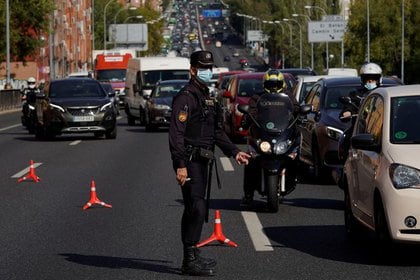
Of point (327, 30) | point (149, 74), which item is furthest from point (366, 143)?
point (327, 30)

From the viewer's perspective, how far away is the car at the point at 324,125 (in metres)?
19.1

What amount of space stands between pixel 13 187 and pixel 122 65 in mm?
49152

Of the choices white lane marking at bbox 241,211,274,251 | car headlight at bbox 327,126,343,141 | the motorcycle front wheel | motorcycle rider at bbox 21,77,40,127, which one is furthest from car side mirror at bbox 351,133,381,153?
motorcycle rider at bbox 21,77,40,127

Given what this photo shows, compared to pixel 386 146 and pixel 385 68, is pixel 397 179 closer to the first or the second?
pixel 386 146

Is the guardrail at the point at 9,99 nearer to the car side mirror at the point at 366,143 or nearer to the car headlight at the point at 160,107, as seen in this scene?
the car headlight at the point at 160,107

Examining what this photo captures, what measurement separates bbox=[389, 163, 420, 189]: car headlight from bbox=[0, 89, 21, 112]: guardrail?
183 ft

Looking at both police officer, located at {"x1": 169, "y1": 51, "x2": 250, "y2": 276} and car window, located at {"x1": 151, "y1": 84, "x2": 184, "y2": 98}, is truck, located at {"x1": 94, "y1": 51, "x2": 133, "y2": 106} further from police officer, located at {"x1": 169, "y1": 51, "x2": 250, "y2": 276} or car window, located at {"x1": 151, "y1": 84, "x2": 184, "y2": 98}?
police officer, located at {"x1": 169, "y1": 51, "x2": 250, "y2": 276}

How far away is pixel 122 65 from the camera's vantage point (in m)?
68.1

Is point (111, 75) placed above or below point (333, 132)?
below

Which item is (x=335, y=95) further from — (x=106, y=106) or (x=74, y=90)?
(x=74, y=90)

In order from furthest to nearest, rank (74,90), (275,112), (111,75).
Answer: (111,75) < (74,90) < (275,112)

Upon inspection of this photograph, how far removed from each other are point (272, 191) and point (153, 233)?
2193 millimetres

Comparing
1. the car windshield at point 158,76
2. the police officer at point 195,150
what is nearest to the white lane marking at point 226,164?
the police officer at point 195,150

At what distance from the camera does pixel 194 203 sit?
1030 centimetres
